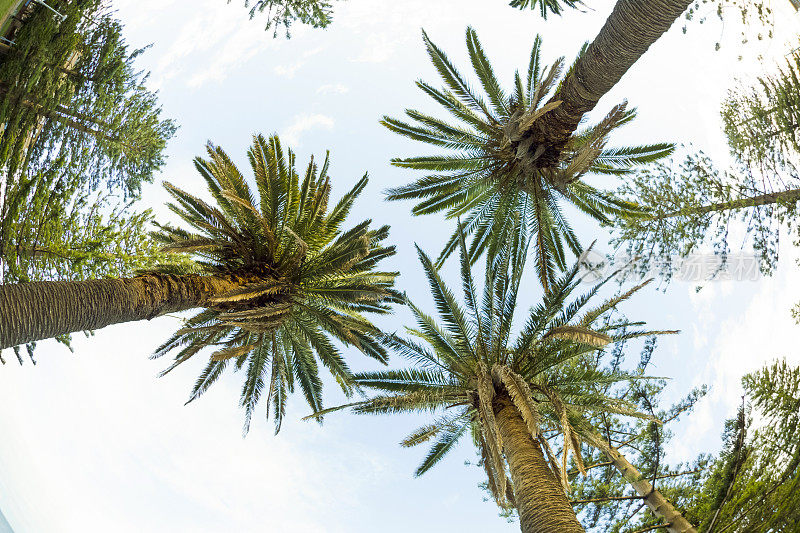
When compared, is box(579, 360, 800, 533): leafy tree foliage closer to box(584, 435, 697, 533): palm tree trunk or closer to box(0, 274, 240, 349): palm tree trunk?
box(584, 435, 697, 533): palm tree trunk

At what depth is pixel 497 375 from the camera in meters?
6.79

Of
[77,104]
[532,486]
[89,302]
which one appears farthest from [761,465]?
[77,104]

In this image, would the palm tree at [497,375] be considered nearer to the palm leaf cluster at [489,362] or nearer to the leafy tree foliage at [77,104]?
the palm leaf cluster at [489,362]

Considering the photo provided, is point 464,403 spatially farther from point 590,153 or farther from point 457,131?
point 457,131

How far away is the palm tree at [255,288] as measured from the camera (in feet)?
16.9

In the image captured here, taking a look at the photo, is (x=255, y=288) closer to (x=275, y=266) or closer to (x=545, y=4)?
(x=275, y=266)

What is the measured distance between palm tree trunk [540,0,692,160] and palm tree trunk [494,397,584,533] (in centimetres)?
394

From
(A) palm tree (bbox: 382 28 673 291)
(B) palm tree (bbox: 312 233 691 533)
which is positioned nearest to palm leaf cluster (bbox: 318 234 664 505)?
(B) palm tree (bbox: 312 233 691 533)

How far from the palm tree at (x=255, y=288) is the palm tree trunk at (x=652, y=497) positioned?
148 inches

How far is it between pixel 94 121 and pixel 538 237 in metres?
10.3

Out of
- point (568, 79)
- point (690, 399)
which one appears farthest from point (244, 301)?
point (690, 399)

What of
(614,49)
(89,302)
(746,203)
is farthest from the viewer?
(746,203)

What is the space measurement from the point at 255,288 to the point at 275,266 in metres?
1.06

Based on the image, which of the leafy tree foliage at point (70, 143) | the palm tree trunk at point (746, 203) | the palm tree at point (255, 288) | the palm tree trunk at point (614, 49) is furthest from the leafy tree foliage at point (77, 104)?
the palm tree trunk at point (746, 203)
